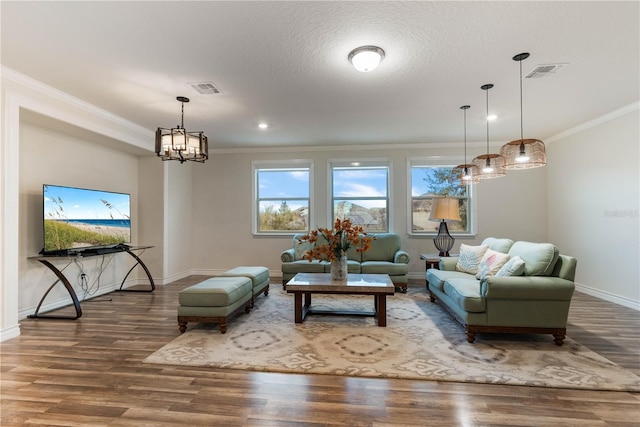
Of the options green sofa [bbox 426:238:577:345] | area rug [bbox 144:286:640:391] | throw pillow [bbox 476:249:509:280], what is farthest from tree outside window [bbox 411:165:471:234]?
green sofa [bbox 426:238:577:345]

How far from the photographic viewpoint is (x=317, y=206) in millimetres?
6305

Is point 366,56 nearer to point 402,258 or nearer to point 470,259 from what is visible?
point 470,259

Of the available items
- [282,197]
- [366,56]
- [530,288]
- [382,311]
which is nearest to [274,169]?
[282,197]

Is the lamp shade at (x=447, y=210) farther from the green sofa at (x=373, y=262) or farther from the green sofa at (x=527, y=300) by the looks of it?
the green sofa at (x=527, y=300)

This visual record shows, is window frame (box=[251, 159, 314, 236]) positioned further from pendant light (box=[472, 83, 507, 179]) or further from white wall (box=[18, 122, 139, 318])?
pendant light (box=[472, 83, 507, 179])

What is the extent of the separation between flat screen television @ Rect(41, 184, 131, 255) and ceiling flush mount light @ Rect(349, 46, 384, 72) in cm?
387

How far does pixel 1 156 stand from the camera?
3057 mm

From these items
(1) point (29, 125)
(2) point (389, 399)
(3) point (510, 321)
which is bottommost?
(2) point (389, 399)

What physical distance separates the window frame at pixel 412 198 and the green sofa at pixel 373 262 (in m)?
0.67

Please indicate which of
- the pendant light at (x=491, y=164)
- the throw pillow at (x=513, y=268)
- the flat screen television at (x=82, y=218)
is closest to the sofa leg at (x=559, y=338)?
the throw pillow at (x=513, y=268)

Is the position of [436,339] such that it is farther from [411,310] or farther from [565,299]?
[565,299]

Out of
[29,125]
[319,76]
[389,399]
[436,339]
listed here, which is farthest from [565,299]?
[29,125]

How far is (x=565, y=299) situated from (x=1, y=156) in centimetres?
555

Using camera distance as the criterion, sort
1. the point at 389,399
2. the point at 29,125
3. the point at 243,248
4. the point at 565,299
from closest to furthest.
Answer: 1. the point at 389,399
2. the point at 565,299
3. the point at 29,125
4. the point at 243,248
